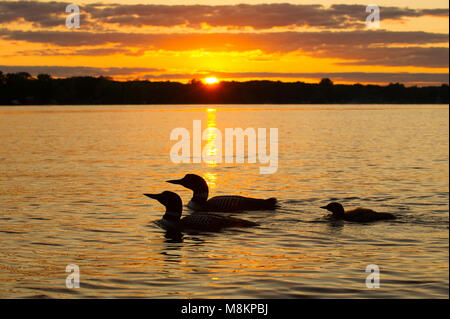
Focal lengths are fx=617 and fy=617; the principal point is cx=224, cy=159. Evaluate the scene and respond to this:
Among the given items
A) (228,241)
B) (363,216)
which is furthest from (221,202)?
(228,241)

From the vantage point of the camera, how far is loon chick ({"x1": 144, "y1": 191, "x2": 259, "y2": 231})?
15.1 metres

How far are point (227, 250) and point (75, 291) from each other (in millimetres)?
3804

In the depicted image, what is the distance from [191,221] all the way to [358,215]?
4364 mm

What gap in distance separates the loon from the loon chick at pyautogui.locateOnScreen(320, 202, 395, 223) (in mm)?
2182

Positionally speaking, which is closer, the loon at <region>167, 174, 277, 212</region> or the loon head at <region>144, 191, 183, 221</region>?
the loon head at <region>144, 191, 183, 221</region>

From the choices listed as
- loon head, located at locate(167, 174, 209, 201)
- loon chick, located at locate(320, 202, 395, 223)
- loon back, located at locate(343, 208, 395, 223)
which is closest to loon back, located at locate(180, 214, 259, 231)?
loon chick, located at locate(320, 202, 395, 223)

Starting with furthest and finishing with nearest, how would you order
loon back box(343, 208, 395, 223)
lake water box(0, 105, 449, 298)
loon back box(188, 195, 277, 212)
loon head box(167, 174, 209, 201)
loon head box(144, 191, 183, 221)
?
1. loon head box(167, 174, 209, 201)
2. loon back box(188, 195, 277, 212)
3. loon back box(343, 208, 395, 223)
4. loon head box(144, 191, 183, 221)
5. lake water box(0, 105, 449, 298)

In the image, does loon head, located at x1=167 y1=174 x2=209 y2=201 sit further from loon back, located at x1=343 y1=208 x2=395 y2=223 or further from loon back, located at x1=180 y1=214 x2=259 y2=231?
loon back, located at x1=343 y1=208 x2=395 y2=223

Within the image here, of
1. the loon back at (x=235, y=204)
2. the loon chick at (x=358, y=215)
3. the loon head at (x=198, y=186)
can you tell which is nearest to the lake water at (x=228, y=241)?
the loon chick at (x=358, y=215)

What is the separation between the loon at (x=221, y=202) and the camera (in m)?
17.9

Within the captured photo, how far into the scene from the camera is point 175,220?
1539cm

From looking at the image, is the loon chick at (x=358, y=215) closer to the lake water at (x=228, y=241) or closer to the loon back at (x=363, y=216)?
the loon back at (x=363, y=216)

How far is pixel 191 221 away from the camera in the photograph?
50.1 feet
